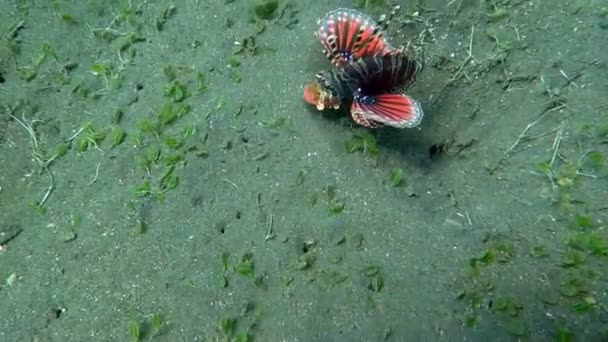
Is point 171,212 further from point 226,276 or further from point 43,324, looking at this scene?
point 43,324

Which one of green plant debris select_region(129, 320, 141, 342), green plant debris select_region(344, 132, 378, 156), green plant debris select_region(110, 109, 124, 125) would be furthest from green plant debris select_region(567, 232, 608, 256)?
green plant debris select_region(110, 109, 124, 125)

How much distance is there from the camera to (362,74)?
3.24 m

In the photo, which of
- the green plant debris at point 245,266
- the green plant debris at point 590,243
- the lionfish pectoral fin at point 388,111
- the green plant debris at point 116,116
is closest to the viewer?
the green plant debris at point 590,243

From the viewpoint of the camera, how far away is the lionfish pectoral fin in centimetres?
294

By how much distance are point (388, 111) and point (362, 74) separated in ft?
1.12

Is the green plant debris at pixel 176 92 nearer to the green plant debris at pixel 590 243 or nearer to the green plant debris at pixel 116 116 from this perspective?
the green plant debris at pixel 116 116

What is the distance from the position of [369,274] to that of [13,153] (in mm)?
2558

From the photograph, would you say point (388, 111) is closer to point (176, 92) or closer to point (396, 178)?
point (396, 178)

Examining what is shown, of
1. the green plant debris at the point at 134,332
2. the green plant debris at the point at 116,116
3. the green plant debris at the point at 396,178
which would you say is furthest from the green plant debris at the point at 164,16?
the green plant debris at the point at 134,332

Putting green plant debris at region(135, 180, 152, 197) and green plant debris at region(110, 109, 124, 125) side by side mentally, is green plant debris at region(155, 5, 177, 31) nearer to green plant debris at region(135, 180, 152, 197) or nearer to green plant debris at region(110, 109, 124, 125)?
green plant debris at region(110, 109, 124, 125)

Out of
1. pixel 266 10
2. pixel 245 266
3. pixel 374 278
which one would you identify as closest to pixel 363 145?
pixel 374 278

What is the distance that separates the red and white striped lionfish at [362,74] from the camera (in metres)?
3.10

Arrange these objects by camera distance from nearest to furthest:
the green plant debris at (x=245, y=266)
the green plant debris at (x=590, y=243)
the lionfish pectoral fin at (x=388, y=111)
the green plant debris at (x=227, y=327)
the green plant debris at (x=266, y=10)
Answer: the green plant debris at (x=590, y=243) → the green plant debris at (x=227, y=327) → the green plant debris at (x=245, y=266) → the lionfish pectoral fin at (x=388, y=111) → the green plant debris at (x=266, y=10)

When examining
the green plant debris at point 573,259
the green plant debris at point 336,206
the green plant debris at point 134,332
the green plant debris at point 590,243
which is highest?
the green plant debris at point 590,243
